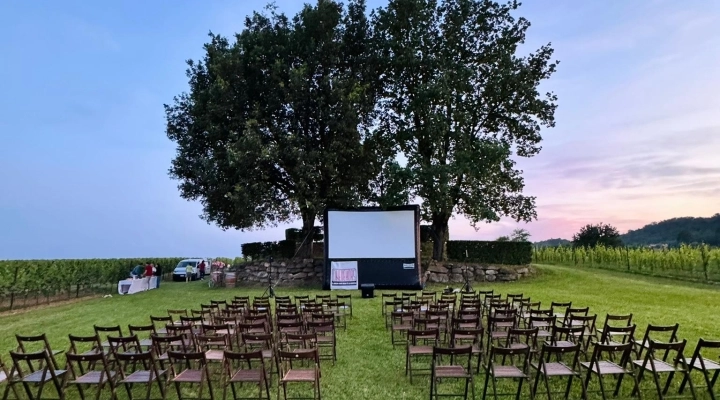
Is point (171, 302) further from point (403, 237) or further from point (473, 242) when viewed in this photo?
point (473, 242)

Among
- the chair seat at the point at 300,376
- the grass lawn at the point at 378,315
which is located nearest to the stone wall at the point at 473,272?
the grass lawn at the point at 378,315

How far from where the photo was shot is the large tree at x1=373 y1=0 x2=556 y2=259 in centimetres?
1794

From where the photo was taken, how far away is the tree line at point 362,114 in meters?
17.4

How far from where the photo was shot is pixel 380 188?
64.3 ft

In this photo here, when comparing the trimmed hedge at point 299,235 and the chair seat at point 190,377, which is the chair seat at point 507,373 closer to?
the chair seat at point 190,377

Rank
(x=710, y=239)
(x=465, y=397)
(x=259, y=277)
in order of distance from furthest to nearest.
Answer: (x=710, y=239), (x=259, y=277), (x=465, y=397)

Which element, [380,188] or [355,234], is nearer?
[355,234]

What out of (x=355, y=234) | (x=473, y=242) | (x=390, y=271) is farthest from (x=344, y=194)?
(x=473, y=242)

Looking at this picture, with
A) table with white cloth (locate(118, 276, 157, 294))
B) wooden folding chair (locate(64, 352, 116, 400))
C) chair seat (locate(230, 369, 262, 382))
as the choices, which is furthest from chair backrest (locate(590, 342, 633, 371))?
table with white cloth (locate(118, 276, 157, 294))

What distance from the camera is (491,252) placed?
1977 cm

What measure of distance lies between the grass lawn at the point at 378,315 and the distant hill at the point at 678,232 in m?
29.7

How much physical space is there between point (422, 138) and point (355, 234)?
17.1 ft

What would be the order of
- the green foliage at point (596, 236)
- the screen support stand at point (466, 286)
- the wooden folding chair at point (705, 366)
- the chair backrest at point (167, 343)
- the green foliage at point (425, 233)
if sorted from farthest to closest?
1. the green foliage at point (596, 236)
2. the green foliage at point (425, 233)
3. the screen support stand at point (466, 286)
4. the chair backrest at point (167, 343)
5. the wooden folding chair at point (705, 366)

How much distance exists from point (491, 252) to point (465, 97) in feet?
21.1
